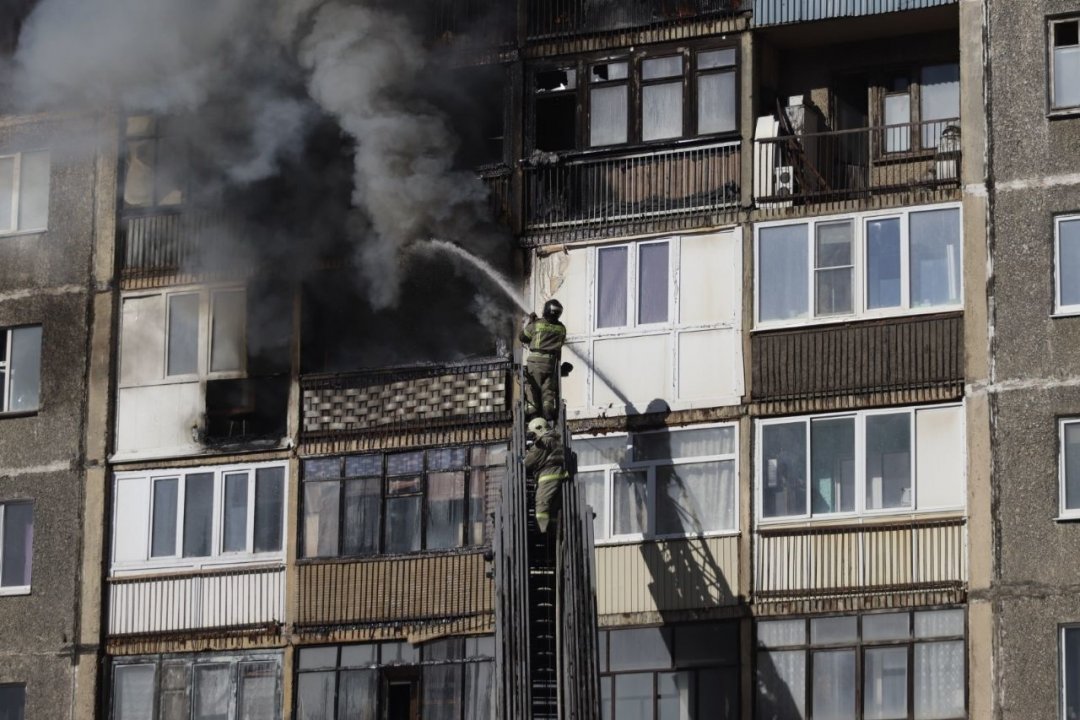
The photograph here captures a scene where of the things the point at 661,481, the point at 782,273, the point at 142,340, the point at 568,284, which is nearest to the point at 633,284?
the point at 568,284

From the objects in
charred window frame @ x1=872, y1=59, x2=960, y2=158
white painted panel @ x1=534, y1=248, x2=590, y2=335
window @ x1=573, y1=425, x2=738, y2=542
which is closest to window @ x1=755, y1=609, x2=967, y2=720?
window @ x1=573, y1=425, x2=738, y2=542

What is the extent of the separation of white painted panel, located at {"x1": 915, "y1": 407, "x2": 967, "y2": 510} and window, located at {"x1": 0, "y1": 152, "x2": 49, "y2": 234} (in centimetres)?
1480

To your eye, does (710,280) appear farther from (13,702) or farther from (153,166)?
(13,702)

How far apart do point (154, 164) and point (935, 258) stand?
12.7 meters

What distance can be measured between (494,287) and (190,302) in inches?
194

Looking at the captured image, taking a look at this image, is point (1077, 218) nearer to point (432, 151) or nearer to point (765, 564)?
point (765, 564)

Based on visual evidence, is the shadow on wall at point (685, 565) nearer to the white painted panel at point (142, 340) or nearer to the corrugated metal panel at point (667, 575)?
the corrugated metal panel at point (667, 575)

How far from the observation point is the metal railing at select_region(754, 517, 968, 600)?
3803cm

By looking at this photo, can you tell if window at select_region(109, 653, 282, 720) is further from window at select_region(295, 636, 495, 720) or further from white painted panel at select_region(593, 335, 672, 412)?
white painted panel at select_region(593, 335, 672, 412)

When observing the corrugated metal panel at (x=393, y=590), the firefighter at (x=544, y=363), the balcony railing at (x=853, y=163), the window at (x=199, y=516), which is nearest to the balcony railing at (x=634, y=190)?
the balcony railing at (x=853, y=163)

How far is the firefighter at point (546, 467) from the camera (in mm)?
38531

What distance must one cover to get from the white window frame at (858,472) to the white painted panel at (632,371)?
168 cm

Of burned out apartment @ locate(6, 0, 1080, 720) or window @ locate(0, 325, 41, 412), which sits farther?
window @ locate(0, 325, 41, 412)

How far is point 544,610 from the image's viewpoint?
38.2 metres
